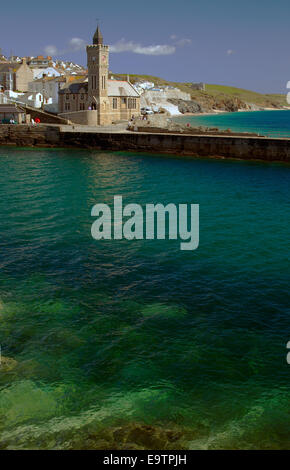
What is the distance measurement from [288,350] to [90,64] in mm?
72053

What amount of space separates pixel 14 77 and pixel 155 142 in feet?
266

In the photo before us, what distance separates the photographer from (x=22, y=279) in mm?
18062

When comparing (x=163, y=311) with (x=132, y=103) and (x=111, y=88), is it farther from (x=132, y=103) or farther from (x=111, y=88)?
(x=132, y=103)

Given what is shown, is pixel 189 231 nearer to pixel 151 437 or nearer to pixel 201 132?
pixel 151 437

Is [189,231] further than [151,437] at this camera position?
Yes

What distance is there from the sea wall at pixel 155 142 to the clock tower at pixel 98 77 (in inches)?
675

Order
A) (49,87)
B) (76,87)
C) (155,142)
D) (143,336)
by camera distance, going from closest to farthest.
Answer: (143,336)
(155,142)
(76,87)
(49,87)

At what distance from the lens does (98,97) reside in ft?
258

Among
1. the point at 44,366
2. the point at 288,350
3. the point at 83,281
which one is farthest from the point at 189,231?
the point at 44,366

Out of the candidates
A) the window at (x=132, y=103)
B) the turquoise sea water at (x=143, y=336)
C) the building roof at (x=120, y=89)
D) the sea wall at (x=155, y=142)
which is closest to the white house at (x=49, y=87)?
the building roof at (x=120, y=89)

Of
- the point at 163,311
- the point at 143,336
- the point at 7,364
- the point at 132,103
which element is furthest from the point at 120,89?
the point at 7,364

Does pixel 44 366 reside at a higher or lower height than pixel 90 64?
lower
